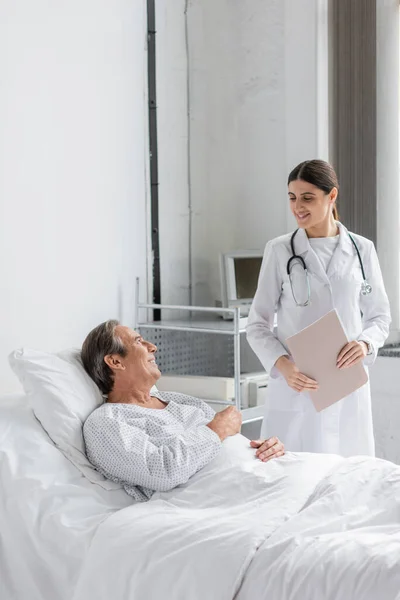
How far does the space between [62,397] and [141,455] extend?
0.95 feet

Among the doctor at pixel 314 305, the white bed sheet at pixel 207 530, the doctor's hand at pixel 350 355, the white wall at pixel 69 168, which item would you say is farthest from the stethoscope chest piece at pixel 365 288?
the white wall at pixel 69 168

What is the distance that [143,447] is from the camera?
2.11 metres

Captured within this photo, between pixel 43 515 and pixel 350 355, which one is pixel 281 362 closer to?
pixel 350 355

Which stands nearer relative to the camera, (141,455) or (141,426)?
(141,455)

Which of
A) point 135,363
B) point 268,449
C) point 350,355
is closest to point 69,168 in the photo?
point 135,363

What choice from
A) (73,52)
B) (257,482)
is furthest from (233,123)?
(257,482)

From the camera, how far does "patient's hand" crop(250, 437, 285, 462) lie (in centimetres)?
230

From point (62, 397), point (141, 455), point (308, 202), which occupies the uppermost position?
point (308, 202)

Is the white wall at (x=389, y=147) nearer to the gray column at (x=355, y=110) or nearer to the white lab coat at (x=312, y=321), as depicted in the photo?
the gray column at (x=355, y=110)

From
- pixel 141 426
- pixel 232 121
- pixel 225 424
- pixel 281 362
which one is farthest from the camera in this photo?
pixel 232 121

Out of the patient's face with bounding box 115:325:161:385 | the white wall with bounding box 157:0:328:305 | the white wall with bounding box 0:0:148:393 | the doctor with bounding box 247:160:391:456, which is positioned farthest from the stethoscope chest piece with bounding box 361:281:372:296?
the white wall with bounding box 157:0:328:305

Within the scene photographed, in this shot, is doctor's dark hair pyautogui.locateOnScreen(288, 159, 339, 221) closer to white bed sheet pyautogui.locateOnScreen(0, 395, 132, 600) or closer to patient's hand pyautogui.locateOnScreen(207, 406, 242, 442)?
patient's hand pyautogui.locateOnScreen(207, 406, 242, 442)

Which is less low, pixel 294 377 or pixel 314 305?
pixel 314 305

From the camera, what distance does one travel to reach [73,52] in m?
3.16
